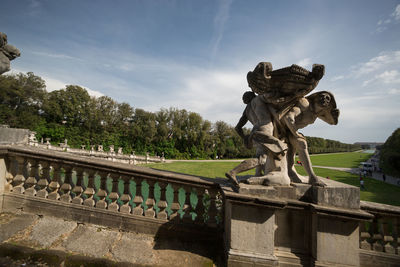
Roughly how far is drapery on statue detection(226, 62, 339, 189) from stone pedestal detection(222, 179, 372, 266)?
0.75ft

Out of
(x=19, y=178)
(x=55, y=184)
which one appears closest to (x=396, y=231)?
(x=55, y=184)

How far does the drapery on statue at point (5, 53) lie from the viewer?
281 cm

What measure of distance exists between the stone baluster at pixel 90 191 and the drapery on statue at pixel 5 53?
2216 mm

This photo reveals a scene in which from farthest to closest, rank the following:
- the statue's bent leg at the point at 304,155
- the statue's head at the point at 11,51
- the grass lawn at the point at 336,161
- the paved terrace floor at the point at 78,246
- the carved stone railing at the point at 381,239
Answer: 1. the grass lawn at the point at 336,161
2. the statue's head at the point at 11,51
3. the statue's bent leg at the point at 304,155
4. the carved stone railing at the point at 381,239
5. the paved terrace floor at the point at 78,246

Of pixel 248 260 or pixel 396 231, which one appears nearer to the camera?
pixel 248 260

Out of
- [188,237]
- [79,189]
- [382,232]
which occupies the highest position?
[79,189]

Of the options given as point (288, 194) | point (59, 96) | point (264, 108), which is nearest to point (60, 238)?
point (288, 194)

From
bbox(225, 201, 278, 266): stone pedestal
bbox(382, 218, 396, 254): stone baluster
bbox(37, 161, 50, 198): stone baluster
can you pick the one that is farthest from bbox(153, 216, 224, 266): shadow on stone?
bbox(382, 218, 396, 254): stone baluster

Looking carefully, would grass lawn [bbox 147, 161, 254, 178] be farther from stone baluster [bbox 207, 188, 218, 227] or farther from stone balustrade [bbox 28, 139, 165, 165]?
stone baluster [bbox 207, 188, 218, 227]

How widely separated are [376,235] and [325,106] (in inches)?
77.9

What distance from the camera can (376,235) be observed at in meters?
2.51

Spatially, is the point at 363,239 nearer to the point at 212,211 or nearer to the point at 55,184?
the point at 212,211

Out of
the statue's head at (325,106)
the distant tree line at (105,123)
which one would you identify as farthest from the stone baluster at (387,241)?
the distant tree line at (105,123)

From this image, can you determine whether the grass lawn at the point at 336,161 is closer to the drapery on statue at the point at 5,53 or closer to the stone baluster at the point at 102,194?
the stone baluster at the point at 102,194
